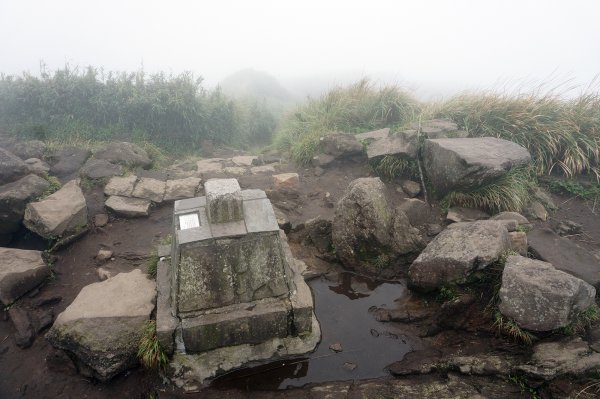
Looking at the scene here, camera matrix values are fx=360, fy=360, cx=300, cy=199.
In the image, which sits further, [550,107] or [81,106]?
[81,106]

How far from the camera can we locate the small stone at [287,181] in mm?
7367

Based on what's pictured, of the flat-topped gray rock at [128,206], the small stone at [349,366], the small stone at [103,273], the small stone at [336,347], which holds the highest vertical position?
the flat-topped gray rock at [128,206]

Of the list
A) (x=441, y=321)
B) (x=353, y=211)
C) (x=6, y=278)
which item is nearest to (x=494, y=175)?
(x=353, y=211)

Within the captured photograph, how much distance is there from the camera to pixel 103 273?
16.4 feet

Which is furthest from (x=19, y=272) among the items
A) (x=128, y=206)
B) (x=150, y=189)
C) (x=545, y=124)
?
(x=545, y=124)

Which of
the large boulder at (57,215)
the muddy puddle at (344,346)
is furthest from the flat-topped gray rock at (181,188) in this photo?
the muddy puddle at (344,346)

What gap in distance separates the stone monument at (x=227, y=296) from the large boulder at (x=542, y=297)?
2.08m

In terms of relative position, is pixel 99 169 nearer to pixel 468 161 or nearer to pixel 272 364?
pixel 272 364

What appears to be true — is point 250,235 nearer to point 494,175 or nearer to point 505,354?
point 505,354

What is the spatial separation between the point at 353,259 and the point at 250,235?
1982mm

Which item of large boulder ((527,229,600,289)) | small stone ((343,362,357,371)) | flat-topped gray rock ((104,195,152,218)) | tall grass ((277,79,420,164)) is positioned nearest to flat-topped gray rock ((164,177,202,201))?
flat-topped gray rock ((104,195,152,218))

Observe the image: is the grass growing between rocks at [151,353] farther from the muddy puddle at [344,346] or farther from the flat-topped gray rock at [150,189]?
the flat-topped gray rock at [150,189]

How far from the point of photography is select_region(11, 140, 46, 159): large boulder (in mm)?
7695

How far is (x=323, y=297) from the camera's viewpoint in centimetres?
468
